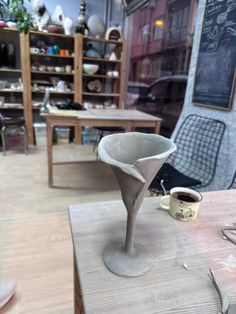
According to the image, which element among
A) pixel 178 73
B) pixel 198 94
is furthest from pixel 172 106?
pixel 198 94

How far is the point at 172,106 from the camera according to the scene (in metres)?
2.94

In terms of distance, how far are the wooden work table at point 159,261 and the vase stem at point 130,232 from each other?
8 centimetres

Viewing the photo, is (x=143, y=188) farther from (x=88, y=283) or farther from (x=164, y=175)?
(x=164, y=175)

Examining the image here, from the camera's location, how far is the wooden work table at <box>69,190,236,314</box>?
1.74 ft

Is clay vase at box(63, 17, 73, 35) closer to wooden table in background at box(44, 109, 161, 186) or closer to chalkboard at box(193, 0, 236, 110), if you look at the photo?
wooden table in background at box(44, 109, 161, 186)

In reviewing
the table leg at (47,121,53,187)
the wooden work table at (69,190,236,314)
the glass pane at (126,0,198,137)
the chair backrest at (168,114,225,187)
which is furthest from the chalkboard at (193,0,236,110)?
the table leg at (47,121,53,187)

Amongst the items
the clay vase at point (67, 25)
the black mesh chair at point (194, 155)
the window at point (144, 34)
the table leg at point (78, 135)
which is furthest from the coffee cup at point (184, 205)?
the clay vase at point (67, 25)

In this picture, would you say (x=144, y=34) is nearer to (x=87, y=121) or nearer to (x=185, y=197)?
(x=87, y=121)

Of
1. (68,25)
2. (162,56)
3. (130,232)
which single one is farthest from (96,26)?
(130,232)

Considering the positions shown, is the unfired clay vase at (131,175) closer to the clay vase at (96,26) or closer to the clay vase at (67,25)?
the clay vase at (67,25)

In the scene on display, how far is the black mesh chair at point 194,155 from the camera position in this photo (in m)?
1.81

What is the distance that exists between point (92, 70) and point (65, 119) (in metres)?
2.07

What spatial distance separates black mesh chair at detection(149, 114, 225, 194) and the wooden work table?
→ 2.76 feet

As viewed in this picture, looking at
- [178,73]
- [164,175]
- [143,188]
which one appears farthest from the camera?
[178,73]
